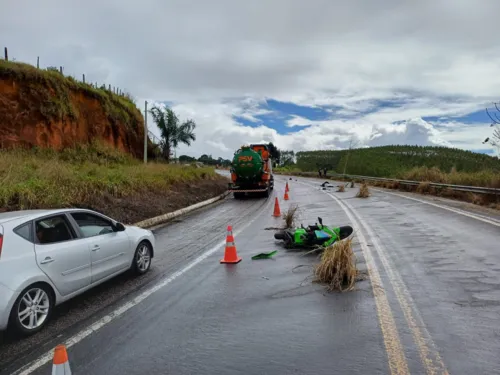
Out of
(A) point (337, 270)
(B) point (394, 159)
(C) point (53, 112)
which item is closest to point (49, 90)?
(C) point (53, 112)

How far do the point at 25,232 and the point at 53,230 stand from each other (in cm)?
46

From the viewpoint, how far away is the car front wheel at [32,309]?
444cm

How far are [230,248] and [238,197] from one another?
15.9 m

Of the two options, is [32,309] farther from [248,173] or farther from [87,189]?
[248,173]

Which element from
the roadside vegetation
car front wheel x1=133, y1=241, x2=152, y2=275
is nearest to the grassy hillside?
car front wheel x1=133, y1=241, x2=152, y2=275

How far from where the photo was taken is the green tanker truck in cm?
2294

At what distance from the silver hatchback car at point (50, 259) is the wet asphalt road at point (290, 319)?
0.89 feet

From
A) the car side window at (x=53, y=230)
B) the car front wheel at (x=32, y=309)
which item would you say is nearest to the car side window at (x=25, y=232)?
the car side window at (x=53, y=230)

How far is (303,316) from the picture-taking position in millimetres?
4855

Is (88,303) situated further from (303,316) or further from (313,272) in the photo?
(313,272)

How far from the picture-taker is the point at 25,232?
493 cm

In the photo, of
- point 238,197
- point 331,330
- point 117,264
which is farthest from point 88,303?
point 238,197

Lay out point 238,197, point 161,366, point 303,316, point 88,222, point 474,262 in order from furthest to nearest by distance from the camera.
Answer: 1. point 238,197
2. point 474,262
3. point 88,222
4. point 303,316
5. point 161,366

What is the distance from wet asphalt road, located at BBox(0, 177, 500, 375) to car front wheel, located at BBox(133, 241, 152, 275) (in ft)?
0.61
